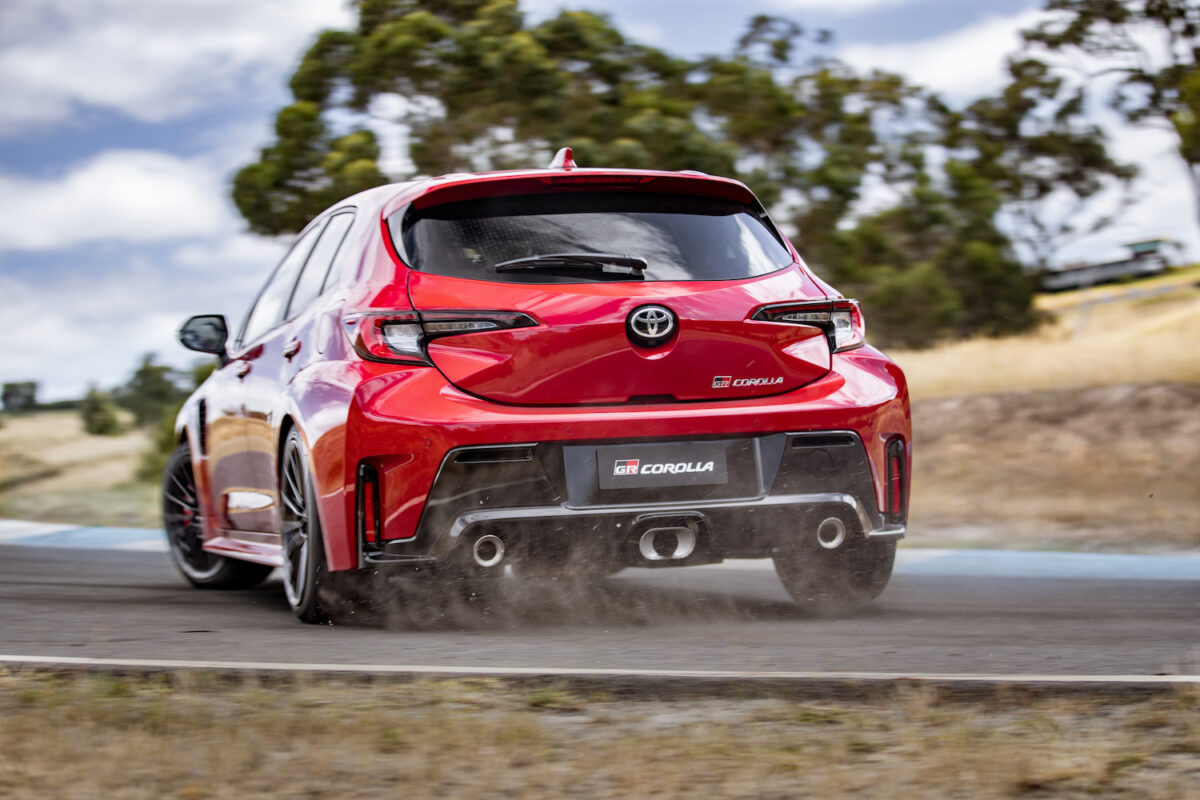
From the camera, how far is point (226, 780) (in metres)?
2.94

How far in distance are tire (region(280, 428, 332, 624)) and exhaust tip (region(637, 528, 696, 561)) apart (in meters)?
1.11

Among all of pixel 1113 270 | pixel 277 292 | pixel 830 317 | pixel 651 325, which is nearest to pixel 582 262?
pixel 651 325

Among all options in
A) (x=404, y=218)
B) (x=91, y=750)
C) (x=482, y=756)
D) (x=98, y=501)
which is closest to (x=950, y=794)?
(x=482, y=756)

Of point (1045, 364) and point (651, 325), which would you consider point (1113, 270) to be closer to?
point (1045, 364)

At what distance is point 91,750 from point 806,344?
285cm

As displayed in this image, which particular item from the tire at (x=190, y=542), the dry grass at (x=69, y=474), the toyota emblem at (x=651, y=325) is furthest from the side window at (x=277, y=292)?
the dry grass at (x=69, y=474)

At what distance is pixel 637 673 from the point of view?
423 cm

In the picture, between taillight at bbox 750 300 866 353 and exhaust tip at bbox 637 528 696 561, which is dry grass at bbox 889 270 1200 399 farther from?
exhaust tip at bbox 637 528 696 561

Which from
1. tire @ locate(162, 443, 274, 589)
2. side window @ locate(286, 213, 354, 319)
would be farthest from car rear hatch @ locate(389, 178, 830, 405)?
tire @ locate(162, 443, 274, 589)

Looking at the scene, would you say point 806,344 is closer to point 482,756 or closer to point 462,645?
point 462,645

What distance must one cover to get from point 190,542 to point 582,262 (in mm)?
3417

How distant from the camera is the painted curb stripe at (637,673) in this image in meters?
4.09

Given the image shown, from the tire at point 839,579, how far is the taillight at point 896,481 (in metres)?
0.15

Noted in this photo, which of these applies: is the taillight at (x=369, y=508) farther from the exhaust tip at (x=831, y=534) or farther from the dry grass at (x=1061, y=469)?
the dry grass at (x=1061, y=469)
